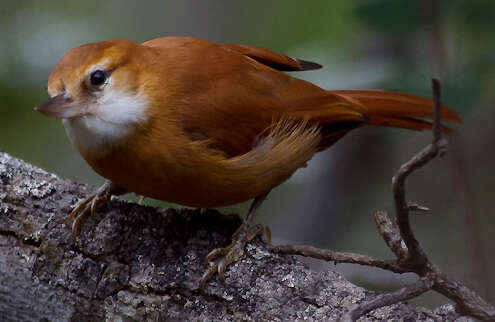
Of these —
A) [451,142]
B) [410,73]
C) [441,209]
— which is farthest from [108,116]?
[441,209]

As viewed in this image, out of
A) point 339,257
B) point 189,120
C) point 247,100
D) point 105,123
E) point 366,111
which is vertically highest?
point 366,111

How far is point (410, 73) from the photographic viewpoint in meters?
3.88

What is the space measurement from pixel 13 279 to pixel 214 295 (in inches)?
30.1

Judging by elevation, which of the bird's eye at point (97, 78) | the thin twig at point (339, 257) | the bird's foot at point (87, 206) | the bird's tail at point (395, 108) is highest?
the bird's tail at point (395, 108)

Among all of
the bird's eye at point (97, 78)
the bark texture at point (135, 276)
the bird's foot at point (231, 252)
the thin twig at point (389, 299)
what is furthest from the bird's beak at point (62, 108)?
the thin twig at point (389, 299)

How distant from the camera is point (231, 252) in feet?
9.56

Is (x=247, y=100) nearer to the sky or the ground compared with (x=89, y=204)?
nearer to the sky

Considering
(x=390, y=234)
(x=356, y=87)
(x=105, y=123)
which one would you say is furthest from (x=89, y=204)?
(x=356, y=87)

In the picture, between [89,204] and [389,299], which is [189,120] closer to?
[89,204]

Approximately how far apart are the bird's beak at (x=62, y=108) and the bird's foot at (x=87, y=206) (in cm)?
44

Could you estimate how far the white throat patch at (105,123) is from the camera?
2.84m

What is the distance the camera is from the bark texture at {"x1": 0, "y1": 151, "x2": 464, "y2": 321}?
2635 millimetres

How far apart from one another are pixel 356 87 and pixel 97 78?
160 cm

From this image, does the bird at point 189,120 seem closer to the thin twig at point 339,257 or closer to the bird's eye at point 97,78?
the bird's eye at point 97,78
